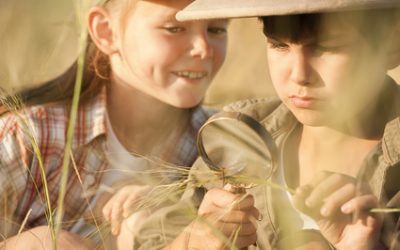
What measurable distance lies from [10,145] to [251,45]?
101cm

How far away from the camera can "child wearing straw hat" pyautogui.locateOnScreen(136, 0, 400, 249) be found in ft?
7.11

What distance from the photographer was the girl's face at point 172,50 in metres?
3.17

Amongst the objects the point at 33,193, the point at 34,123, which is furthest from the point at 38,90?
the point at 33,193

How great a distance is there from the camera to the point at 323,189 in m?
2.09

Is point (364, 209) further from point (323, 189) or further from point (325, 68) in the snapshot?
point (325, 68)

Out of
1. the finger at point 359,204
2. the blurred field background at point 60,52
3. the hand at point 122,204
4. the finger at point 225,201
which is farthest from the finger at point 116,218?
the blurred field background at point 60,52

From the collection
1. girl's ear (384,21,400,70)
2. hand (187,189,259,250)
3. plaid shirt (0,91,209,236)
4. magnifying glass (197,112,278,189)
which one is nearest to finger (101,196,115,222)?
plaid shirt (0,91,209,236)

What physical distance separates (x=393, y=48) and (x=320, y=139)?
299 mm

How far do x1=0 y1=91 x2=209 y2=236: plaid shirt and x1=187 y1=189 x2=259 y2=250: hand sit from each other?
89 cm

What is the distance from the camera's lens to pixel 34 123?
10.8 ft

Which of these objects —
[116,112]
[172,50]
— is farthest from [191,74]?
[116,112]

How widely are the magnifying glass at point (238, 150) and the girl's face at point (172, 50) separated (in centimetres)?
65

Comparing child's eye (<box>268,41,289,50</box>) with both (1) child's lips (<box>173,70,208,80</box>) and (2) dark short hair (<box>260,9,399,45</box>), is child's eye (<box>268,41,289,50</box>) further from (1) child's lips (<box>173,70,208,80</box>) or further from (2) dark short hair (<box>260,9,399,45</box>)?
(1) child's lips (<box>173,70,208,80</box>)

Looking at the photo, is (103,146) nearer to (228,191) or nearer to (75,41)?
(75,41)
